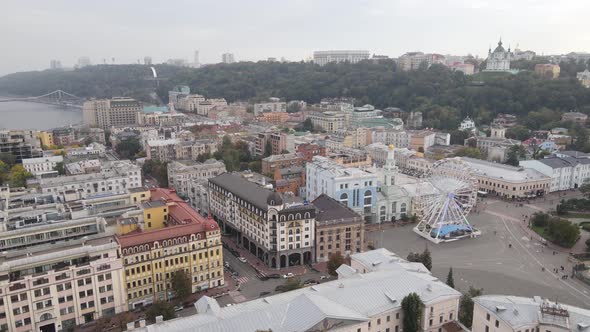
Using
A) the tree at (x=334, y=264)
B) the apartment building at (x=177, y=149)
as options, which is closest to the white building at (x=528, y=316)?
the tree at (x=334, y=264)

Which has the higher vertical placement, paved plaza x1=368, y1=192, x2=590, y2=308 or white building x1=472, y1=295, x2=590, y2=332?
white building x1=472, y1=295, x2=590, y2=332

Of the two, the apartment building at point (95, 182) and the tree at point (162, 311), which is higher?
the apartment building at point (95, 182)

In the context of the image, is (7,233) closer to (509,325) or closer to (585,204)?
(509,325)

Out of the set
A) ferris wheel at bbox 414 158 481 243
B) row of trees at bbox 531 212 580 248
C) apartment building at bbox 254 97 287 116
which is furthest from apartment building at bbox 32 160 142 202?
apartment building at bbox 254 97 287 116

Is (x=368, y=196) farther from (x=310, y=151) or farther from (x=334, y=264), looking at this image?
(x=310, y=151)

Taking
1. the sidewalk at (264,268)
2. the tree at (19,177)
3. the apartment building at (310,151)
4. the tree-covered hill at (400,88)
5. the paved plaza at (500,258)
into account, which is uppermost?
the tree-covered hill at (400,88)

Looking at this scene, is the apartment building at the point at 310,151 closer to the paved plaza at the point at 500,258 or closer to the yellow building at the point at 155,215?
the paved plaza at the point at 500,258

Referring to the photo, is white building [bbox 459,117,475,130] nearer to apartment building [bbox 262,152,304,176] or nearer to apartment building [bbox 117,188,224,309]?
apartment building [bbox 262,152,304,176]

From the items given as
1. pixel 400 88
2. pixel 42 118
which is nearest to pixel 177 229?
pixel 400 88
